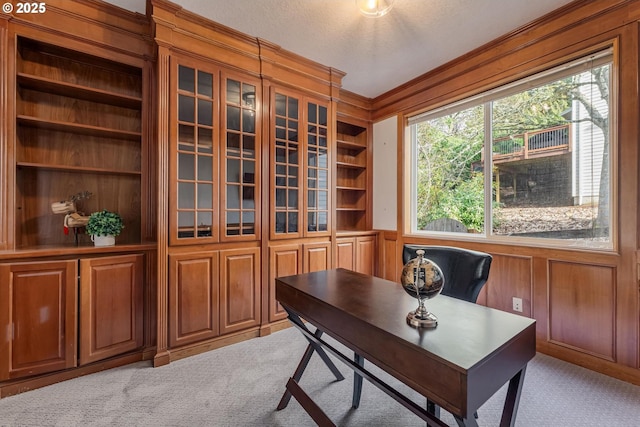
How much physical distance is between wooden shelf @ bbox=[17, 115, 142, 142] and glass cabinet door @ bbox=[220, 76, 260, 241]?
813 millimetres

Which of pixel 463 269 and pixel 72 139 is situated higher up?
pixel 72 139

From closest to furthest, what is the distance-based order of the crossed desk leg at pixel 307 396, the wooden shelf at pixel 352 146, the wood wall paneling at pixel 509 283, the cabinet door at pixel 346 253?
the crossed desk leg at pixel 307 396 → the wood wall paneling at pixel 509 283 → the cabinet door at pixel 346 253 → the wooden shelf at pixel 352 146

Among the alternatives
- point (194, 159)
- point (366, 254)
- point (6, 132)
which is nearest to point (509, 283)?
point (366, 254)

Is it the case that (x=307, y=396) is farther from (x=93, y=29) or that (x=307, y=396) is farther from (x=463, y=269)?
(x=93, y=29)

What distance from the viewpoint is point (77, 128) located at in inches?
89.2

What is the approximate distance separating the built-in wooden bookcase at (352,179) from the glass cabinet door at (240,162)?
5.82 ft

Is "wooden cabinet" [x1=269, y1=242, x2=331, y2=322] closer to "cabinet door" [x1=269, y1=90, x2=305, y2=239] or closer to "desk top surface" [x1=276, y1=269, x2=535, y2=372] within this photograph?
"cabinet door" [x1=269, y1=90, x2=305, y2=239]

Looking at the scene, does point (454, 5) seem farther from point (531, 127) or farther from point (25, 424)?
point (25, 424)

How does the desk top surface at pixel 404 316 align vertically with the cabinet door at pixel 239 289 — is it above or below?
above

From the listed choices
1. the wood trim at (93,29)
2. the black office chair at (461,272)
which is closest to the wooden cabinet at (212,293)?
the black office chair at (461,272)

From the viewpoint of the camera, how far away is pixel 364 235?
3930mm

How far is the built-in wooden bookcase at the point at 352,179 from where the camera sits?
4.27m

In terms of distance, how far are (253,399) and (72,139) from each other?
8.64 feet

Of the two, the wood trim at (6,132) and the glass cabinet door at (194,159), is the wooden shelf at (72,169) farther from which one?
the glass cabinet door at (194,159)
